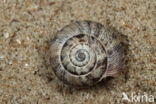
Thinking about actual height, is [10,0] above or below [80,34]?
above

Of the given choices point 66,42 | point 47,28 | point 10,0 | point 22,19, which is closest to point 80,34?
point 66,42

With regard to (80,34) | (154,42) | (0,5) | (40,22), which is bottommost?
(154,42)

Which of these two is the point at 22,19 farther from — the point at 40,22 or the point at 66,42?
the point at 66,42

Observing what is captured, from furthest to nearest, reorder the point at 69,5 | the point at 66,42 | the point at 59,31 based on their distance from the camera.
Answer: the point at 69,5, the point at 59,31, the point at 66,42

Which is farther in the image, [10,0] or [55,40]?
[10,0]

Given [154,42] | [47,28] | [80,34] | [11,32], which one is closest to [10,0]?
[11,32]

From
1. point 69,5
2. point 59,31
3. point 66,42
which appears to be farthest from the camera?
point 69,5
